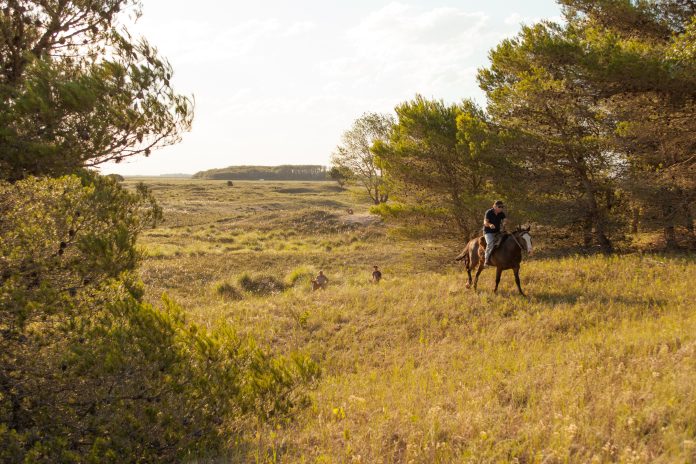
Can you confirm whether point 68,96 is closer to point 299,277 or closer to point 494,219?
point 494,219

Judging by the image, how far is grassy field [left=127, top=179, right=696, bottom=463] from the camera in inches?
172

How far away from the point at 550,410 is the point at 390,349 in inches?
195

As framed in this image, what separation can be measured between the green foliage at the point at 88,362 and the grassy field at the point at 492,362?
0.97 metres

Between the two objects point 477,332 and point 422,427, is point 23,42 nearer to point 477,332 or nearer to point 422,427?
point 422,427

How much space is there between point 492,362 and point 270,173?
15084 cm

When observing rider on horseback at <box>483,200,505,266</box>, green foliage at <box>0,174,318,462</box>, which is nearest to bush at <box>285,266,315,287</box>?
rider on horseback at <box>483,200,505,266</box>

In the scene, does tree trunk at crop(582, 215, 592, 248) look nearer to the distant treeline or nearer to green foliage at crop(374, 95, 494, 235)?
green foliage at crop(374, 95, 494, 235)

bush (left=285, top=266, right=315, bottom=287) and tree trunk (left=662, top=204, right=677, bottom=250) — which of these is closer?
tree trunk (left=662, top=204, right=677, bottom=250)

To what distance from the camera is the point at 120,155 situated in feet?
28.5

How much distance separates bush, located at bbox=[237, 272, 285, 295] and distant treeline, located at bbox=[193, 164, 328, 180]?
4983 inches

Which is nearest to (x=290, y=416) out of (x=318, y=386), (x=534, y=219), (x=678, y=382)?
(x=318, y=386)

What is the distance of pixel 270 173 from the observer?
153250mm

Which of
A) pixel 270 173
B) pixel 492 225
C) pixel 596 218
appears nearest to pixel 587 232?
pixel 596 218

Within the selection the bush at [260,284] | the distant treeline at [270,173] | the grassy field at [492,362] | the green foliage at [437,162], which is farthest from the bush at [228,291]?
the distant treeline at [270,173]
